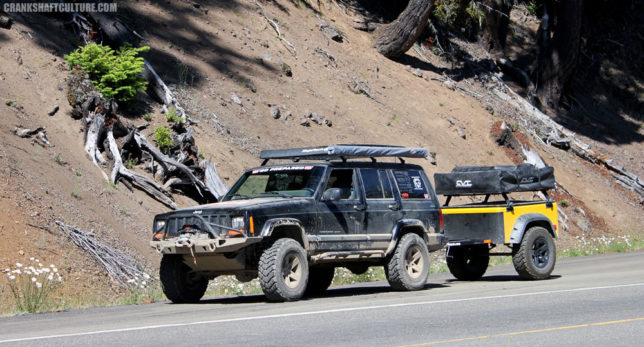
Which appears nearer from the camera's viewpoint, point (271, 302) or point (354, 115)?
point (271, 302)

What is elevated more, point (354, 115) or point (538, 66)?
point (538, 66)

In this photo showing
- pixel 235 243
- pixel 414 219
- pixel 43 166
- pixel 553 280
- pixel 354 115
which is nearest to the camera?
pixel 235 243

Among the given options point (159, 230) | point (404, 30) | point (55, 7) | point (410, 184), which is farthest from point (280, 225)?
point (404, 30)

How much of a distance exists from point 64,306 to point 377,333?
608cm

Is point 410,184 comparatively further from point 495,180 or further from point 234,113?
point 234,113

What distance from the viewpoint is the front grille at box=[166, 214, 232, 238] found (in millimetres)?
10859

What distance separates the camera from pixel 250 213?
10805mm

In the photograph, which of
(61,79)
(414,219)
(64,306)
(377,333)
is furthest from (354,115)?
(377,333)

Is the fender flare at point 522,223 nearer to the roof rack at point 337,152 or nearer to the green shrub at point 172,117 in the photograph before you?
the roof rack at point 337,152

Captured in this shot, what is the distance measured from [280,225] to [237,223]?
2.12ft

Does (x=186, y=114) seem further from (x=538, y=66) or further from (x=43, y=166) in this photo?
(x=538, y=66)

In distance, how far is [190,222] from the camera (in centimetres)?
1116

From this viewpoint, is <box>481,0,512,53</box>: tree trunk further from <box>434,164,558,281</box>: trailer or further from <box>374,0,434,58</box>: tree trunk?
<box>434,164,558,281</box>: trailer

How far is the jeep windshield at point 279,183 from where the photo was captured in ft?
39.4
